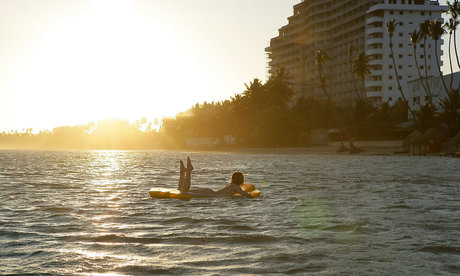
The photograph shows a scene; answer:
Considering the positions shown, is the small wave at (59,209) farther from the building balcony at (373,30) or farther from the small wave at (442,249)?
the building balcony at (373,30)

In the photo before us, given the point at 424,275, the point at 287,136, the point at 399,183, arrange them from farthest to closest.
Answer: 1. the point at 287,136
2. the point at 399,183
3. the point at 424,275

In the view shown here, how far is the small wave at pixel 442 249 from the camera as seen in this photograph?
384 inches

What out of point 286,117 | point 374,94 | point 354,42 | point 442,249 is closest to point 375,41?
point 354,42

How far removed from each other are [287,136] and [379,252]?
306 ft

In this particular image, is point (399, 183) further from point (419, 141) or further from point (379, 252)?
point (419, 141)

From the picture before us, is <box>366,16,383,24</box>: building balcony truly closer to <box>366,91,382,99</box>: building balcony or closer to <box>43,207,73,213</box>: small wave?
<box>366,91,382,99</box>: building balcony

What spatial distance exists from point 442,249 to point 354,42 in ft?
475

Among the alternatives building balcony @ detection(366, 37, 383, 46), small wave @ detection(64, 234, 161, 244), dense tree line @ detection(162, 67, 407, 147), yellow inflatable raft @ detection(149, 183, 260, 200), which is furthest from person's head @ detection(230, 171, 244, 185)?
building balcony @ detection(366, 37, 383, 46)

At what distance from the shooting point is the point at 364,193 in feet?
70.2

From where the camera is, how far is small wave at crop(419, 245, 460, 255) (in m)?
9.74

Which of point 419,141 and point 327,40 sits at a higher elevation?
point 327,40

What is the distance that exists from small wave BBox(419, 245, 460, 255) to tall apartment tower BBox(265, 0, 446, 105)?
117 m

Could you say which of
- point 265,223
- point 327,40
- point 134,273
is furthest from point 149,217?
point 327,40

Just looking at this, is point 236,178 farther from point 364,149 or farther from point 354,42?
point 354,42
